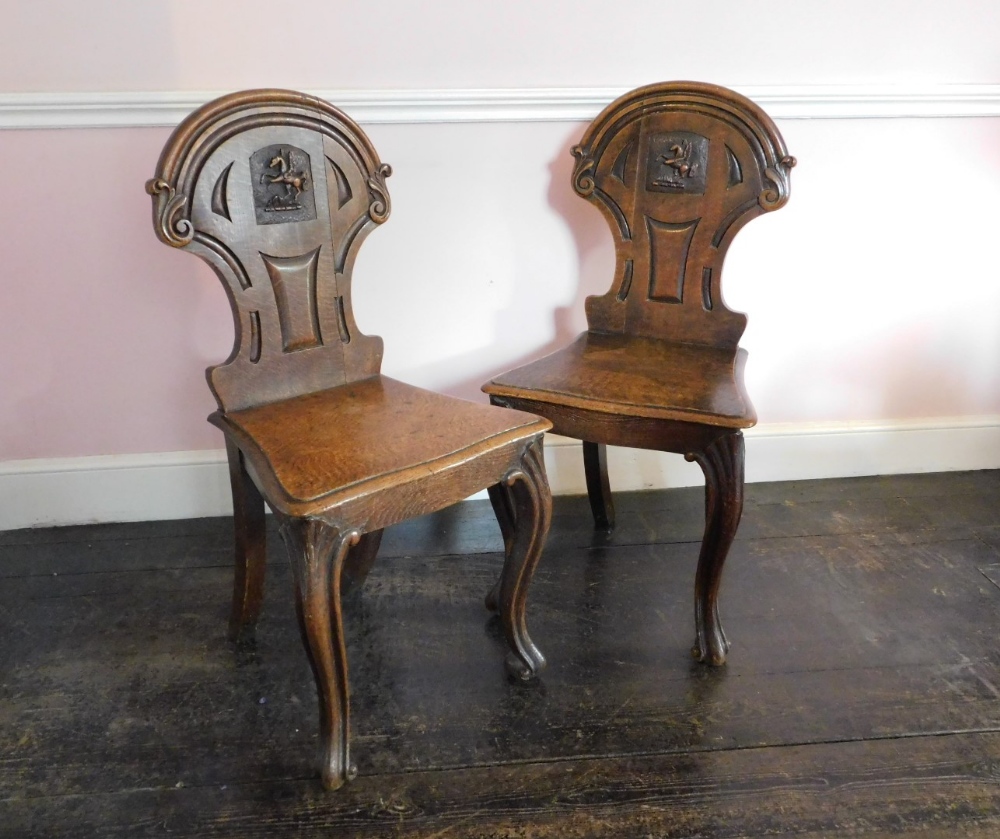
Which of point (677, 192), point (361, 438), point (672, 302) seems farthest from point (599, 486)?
point (361, 438)

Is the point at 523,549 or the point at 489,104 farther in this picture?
the point at 489,104

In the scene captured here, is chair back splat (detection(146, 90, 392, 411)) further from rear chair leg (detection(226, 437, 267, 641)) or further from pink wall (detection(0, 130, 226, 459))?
pink wall (detection(0, 130, 226, 459))

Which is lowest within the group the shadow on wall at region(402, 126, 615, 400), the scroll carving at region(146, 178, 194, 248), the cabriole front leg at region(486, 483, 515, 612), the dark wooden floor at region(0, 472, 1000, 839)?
the dark wooden floor at region(0, 472, 1000, 839)

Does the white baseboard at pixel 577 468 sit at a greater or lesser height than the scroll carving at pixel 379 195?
lesser

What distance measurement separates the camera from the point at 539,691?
1.53m

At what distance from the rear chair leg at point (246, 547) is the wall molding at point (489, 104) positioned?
33.5 inches

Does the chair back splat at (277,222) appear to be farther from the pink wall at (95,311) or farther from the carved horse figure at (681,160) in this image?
the carved horse figure at (681,160)

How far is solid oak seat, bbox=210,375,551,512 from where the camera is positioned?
1223 millimetres

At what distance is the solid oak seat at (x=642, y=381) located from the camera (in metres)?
1.47

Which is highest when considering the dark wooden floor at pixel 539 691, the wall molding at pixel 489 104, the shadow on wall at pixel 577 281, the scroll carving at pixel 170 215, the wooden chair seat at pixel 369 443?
the wall molding at pixel 489 104

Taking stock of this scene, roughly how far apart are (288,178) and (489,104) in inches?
24.4

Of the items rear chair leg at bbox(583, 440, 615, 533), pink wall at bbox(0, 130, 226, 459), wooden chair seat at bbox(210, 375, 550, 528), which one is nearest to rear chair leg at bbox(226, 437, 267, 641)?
wooden chair seat at bbox(210, 375, 550, 528)

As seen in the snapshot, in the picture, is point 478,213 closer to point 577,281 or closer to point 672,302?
point 577,281

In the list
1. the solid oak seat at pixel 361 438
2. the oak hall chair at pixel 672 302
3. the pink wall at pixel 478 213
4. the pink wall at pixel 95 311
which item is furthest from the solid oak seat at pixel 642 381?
the pink wall at pixel 95 311
